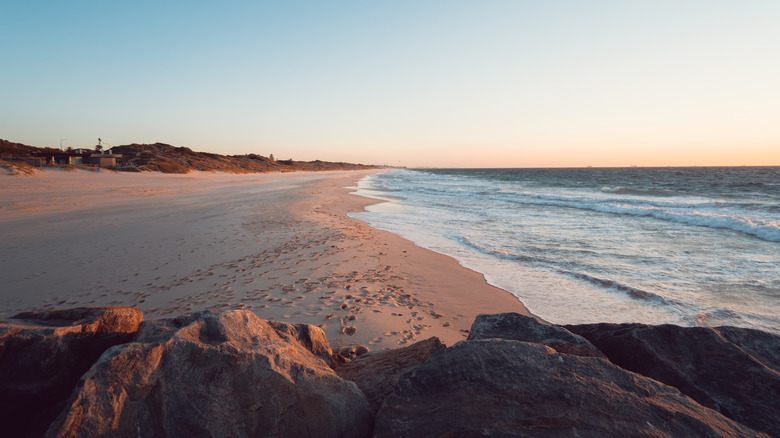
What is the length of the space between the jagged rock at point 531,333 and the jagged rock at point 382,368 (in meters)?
0.49

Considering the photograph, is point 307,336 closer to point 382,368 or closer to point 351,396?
point 382,368

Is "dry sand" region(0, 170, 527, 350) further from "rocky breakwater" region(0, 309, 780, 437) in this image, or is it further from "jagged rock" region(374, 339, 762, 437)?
"jagged rock" region(374, 339, 762, 437)

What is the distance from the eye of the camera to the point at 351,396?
8.12 ft

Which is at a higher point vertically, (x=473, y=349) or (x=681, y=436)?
(x=473, y=349)

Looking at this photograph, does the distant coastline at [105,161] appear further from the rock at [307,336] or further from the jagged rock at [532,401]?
the jagged rock at [532,401]

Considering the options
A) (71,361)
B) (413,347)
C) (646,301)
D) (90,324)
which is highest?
(90,324)

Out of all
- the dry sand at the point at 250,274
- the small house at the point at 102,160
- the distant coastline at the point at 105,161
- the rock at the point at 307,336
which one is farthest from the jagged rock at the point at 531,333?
the small house at the point at 102,160

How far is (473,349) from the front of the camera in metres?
2.48

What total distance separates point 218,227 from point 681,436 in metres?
12.3

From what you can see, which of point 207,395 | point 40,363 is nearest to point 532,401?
point 207,395

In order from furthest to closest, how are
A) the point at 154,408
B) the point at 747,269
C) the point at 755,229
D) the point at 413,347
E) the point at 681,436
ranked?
the point at 755,229 < the point at 747,269 < the point at 413,347 < the point at 154,408 < the point at 681,436

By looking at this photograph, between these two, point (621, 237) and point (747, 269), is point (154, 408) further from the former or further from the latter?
point (621, 237)

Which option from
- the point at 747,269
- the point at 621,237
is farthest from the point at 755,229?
the point at 747,269

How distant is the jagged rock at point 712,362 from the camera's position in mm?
2404
